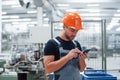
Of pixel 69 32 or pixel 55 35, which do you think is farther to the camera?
pixel 55 35

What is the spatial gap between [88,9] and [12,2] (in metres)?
3.49

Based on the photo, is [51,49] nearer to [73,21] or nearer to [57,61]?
[57,61]

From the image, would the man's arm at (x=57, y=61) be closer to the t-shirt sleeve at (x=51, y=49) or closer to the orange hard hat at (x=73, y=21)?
the t-shirt sleeve at (x=51, y=49)

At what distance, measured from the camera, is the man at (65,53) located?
5.95 feet

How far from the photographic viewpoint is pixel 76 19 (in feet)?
6.17

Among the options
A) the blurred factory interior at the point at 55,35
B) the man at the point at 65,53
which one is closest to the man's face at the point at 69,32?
the man at the point at 65,53

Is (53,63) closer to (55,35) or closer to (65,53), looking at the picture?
(65,53)

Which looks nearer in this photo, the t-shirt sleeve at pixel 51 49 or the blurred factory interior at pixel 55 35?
the t-shirt sleeve at pixel 51 49

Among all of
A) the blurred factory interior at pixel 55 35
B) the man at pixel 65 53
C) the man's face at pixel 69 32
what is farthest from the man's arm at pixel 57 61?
the blurred factory interior at pixel 55 35

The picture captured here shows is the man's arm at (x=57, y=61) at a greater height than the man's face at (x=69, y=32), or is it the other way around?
the man's face at (x=69, y=32)

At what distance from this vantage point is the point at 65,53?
6.08 feet

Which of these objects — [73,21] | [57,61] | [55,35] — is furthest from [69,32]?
[55,35]

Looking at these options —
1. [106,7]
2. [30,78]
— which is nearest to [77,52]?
[30,78]

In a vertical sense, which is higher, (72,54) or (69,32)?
(69,32)
